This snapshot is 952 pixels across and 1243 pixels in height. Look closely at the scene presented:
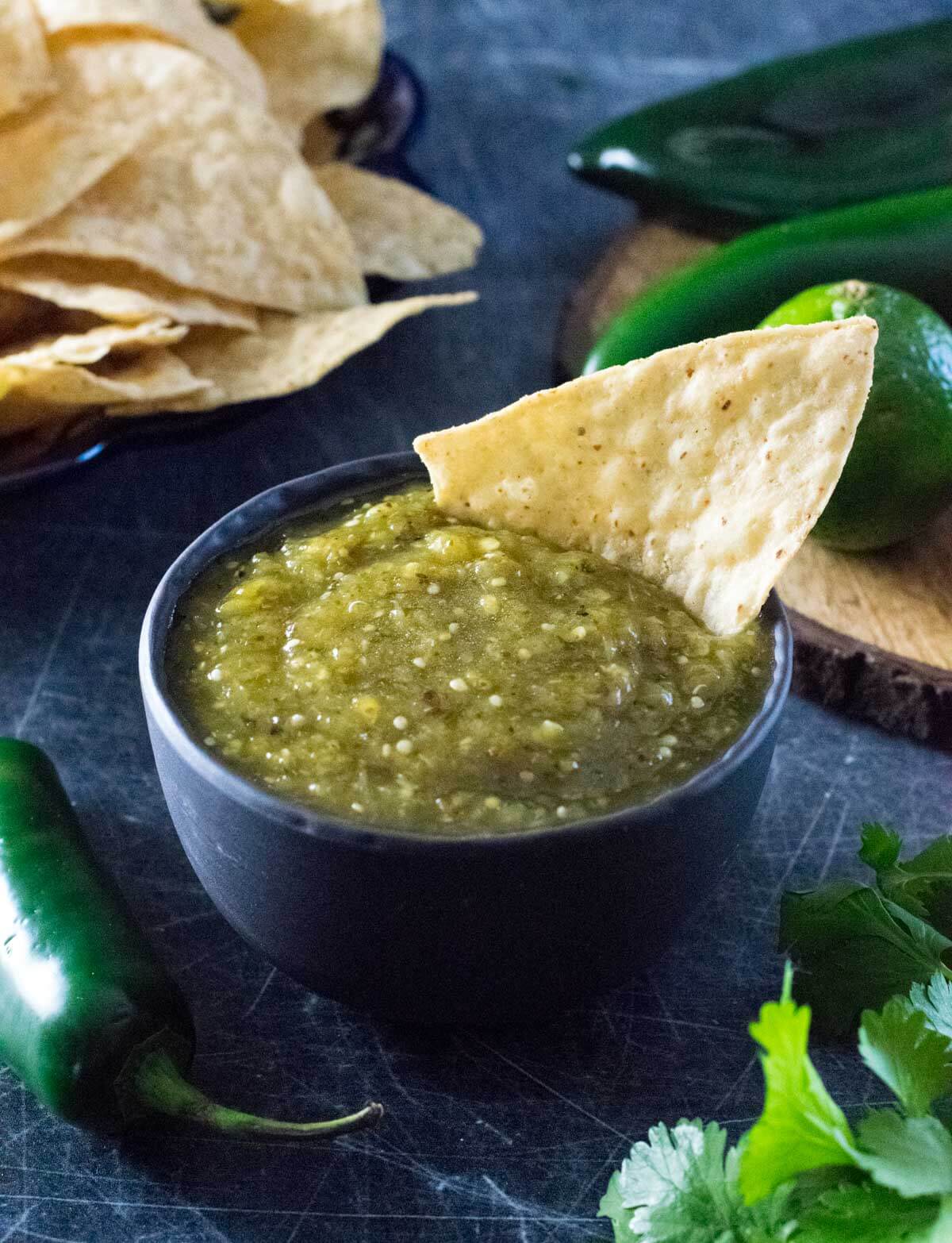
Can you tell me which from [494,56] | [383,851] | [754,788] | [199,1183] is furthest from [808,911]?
[494,56]

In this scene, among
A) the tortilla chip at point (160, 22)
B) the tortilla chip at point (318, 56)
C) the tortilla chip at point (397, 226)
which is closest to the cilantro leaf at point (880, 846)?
the tortilla chip at point (397, 226)

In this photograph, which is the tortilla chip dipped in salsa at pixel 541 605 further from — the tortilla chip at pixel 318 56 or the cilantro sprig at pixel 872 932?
the tortilla chip at pixel 318 56

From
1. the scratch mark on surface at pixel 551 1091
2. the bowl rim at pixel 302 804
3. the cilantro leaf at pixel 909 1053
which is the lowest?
the scratch mark on surface at pixel 551 1091

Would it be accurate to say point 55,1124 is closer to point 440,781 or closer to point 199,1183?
point 199,1183

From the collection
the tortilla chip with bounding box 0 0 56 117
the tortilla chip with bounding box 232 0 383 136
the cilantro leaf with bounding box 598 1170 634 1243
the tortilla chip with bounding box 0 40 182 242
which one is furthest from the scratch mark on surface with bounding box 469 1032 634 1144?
the tortilla chip with bounding box 232 0 383 136

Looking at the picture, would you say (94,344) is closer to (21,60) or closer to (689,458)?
(21,60)

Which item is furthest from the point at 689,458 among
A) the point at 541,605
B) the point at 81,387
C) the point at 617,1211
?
the point at 81,387

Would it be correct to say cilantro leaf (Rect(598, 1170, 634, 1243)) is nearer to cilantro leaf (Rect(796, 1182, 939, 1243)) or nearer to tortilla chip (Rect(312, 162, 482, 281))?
cilantro leaf (Rect(796, 1182, 939, 1243))
